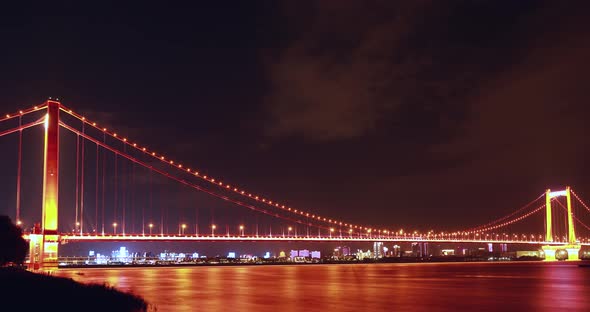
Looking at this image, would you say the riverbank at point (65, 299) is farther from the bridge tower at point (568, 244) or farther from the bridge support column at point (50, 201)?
the bridge tower at point (568, 244)

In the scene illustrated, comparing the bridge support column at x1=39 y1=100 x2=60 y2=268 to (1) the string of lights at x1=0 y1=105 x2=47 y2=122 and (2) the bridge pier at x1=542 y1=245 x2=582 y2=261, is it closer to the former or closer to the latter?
(1) the string of lights at x1=0 y1=105 x2=47 y2=122

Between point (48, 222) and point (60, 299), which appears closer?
point (60, 299)

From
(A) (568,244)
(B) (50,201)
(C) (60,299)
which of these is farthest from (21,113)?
(A) (568,244)

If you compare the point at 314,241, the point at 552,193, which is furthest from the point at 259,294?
the point at 552,193

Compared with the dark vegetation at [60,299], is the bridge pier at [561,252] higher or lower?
lower

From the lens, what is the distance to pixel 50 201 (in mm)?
43875

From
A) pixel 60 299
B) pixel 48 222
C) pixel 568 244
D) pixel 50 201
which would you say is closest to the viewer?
pixel 60 299

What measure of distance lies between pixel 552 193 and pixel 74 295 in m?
92.1

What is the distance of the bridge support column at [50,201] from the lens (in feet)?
142

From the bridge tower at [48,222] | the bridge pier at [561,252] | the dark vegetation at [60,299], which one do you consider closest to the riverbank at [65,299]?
the dark vegetation at [60,299]

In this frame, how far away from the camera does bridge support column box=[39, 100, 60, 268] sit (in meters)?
43.2

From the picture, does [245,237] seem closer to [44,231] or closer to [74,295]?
[44,231]

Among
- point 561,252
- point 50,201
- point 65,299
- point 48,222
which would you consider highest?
point 50,201

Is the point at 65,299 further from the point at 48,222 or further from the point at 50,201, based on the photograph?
the point at 50,201
